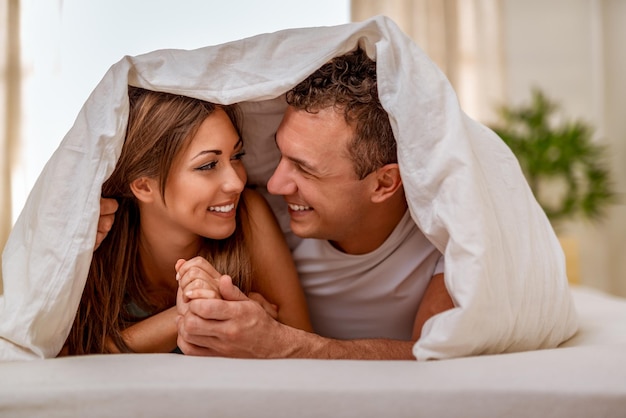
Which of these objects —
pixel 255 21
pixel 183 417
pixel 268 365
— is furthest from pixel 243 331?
pixel 255 21

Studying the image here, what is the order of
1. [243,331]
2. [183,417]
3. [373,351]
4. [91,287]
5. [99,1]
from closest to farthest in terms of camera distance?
1. [183,417]
2. [243,331]
3. [373,351]
4. [91,287]
5. [99,1]

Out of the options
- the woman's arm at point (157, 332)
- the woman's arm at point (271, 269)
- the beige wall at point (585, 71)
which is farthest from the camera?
the beige wall at point (585, 71)

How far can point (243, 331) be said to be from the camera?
1329 millimetres

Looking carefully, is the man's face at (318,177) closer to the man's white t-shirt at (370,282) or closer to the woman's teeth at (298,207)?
the woman's teeth at (298,207)

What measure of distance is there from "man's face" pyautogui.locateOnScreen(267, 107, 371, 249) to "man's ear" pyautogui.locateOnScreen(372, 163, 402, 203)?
2 cm

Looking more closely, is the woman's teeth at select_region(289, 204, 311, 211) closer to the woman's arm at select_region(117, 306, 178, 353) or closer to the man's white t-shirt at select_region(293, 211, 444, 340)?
the man's white t-shirt at select_region(293, 211, 444, 340)

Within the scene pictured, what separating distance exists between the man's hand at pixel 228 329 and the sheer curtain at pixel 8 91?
11.1 ft

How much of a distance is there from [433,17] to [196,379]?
4247 millimetres

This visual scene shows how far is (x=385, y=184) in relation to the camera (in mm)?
1652

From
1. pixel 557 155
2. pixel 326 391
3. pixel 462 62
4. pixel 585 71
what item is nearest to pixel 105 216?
pixel 326 391

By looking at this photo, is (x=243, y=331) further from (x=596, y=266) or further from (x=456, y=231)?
(x=596, y=266)

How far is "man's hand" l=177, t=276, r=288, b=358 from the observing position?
51.9 inches

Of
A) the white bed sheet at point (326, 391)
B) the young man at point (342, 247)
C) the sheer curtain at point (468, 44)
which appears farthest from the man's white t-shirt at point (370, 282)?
the sheer curtain at point (468, 44)

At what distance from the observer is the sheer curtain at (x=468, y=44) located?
4.86 metres
